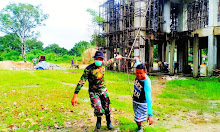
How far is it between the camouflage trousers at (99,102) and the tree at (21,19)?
121ft

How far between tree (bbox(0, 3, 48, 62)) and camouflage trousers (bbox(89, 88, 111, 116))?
121ft

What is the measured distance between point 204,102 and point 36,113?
22.3 feet

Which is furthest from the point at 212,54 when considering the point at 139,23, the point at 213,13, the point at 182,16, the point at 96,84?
the point at 96,84

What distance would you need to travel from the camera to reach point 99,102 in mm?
4543

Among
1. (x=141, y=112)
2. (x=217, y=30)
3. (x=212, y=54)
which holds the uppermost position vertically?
(x=217, y=30)

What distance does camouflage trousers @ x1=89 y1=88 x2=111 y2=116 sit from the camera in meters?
4.51

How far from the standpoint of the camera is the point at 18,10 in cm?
3578

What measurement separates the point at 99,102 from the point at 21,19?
3769 cm

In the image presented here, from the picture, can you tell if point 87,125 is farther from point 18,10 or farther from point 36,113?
point 18,10

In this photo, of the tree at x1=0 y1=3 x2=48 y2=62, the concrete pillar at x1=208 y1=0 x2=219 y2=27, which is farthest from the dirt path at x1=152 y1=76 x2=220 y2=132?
the tree at x1=0 y1=3 x2=48 y2=62

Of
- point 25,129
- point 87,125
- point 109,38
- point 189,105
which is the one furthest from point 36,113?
point 109,38

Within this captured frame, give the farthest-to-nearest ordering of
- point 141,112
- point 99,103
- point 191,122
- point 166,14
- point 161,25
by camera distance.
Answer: point 161,25 < point 166,14 < point 191,122 < point 99,103 < point 141,112

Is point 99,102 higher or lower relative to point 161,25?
lower

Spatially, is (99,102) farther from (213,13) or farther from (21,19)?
(21,19)
